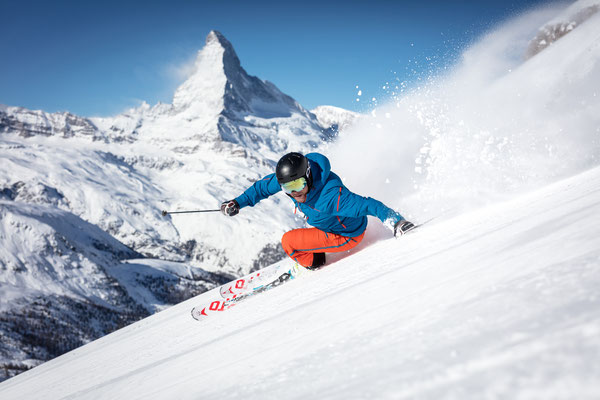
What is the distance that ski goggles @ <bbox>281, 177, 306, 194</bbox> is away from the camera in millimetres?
3969

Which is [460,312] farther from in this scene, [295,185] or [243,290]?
[243,290]

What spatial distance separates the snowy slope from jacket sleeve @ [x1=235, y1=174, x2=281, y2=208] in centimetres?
265

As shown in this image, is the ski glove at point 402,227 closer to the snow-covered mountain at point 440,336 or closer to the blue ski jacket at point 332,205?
the blue ski jacket at point 332,205

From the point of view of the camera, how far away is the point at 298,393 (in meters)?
1.09

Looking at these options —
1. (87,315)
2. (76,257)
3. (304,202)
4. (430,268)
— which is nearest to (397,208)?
(304,202)

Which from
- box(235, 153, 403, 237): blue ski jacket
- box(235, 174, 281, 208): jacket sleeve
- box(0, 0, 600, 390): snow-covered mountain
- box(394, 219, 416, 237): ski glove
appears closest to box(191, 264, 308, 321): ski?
box(0, 0, 600, 390): snow-covered mountain

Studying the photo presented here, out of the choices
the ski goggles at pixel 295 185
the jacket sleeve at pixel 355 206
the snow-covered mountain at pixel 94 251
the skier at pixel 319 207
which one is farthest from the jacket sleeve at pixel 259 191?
the snow-covered mountain at pixel 94 251

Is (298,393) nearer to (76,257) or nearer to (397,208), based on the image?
(397,208)

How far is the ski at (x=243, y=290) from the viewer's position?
15.2 feet

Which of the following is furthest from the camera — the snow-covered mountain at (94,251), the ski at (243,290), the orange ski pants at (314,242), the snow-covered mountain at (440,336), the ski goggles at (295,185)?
the snow-covered mountain at (94,251)

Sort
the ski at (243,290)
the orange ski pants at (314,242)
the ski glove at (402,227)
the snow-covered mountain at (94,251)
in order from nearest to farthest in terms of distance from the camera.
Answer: the ski glove at (402,227)
the ski at (243,290)
the orange ski pants at (314,242)
the snow-covered mountain at (94,251)

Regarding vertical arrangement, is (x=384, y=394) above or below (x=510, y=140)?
below

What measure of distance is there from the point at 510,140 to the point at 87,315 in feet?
354

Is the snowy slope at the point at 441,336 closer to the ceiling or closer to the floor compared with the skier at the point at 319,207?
closer to the floor
